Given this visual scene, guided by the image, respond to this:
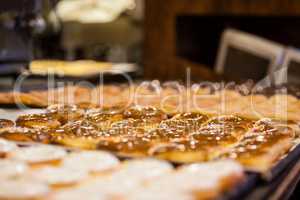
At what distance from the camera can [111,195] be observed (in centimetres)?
134

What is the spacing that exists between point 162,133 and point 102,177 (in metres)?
0.60

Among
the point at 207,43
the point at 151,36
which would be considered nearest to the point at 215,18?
the point at 207,43

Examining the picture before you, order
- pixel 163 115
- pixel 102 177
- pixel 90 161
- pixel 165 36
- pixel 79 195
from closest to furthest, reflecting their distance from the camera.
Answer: pixel 79 195, pixel 102 177, pixel 90 161, pixel 163 115, pixel 165 36

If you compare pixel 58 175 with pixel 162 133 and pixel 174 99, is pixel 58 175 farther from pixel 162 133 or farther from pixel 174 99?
pixel 174 99

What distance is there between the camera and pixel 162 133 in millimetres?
2064

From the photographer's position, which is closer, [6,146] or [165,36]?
[6,146]

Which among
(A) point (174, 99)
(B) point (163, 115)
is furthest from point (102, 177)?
(A) point (174, 99)

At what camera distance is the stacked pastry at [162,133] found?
1.78 m

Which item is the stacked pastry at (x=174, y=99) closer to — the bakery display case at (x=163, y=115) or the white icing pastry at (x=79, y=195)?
the bakery display case at (x=163, y=115)

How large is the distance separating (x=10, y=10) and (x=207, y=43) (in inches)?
105

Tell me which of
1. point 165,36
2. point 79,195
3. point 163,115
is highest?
point 165,36

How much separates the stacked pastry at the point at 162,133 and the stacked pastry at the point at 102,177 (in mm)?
136

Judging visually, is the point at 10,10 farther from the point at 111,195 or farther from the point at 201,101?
the point at 111,195

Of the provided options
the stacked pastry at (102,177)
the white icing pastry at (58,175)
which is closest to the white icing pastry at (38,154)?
the stacked pastry at (102,177)
